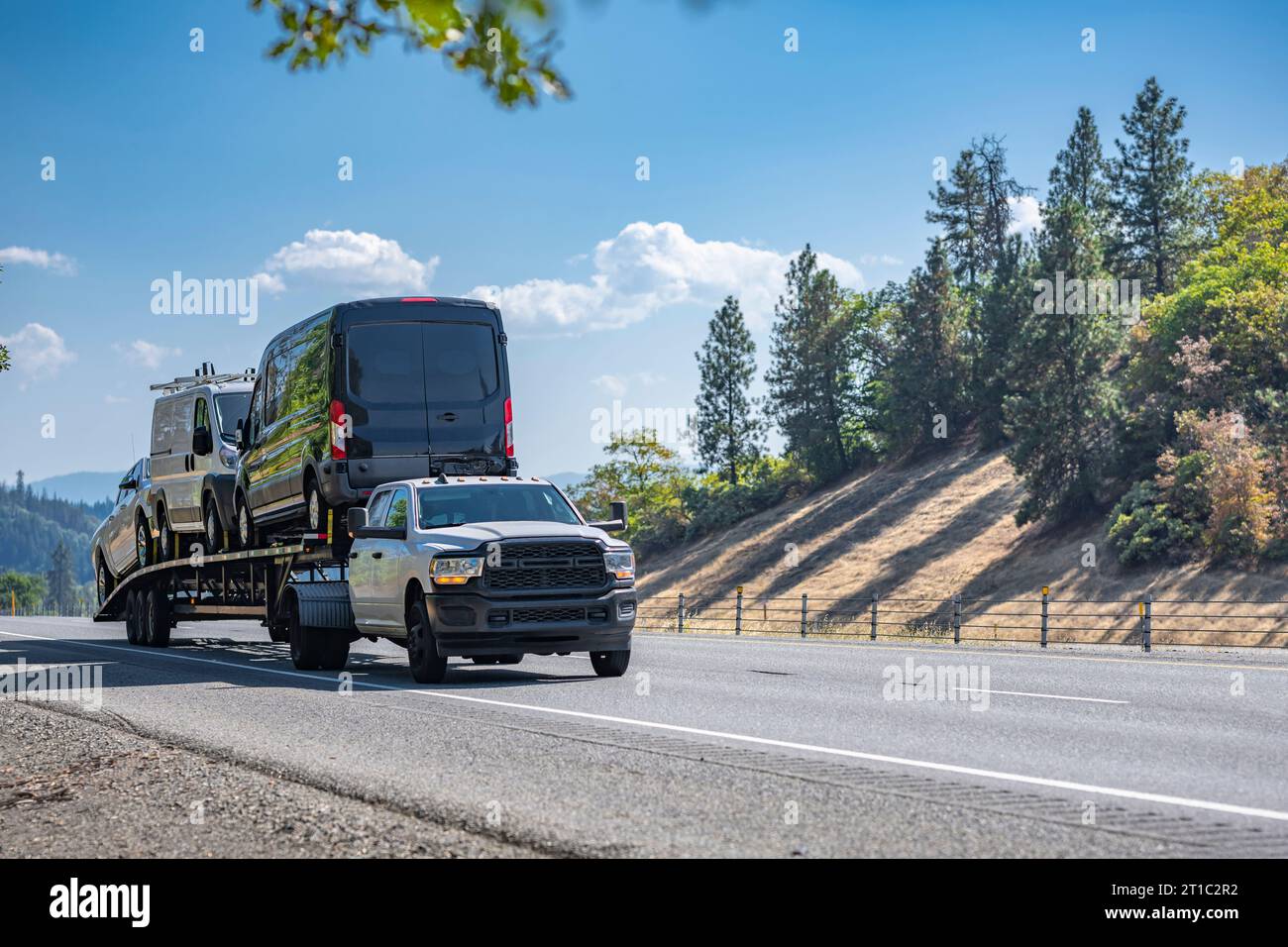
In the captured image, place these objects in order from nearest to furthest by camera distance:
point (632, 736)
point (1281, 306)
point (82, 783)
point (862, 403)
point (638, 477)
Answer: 1. point (82, 783)
2. point (632, 736)
3. point (1281, 306)
4. point (862, 403)
5. point (638, 477)

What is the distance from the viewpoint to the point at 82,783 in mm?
8906

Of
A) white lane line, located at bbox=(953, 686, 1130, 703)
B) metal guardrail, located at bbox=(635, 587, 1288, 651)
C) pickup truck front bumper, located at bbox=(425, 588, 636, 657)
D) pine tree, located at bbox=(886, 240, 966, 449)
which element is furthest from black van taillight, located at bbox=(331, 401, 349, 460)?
pine tree, located at bbox=(886, 240, 966, 449)

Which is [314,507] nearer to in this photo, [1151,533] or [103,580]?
[103,580]

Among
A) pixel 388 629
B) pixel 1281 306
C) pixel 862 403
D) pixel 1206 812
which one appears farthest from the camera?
pixel 862 403

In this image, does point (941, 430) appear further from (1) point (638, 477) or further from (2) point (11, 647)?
(2) point (11, 647)

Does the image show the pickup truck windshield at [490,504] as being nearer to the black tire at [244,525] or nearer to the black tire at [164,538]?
the black tire at [244,525]

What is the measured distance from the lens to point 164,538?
23.0 metres

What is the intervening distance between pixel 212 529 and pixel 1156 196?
6208 centimetres

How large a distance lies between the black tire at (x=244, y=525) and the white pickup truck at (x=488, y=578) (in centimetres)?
476

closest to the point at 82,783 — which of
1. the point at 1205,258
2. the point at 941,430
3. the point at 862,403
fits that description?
the point at 1205,258

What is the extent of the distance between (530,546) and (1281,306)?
43.4 m

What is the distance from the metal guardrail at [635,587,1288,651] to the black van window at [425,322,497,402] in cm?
1253

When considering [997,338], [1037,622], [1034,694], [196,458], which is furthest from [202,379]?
[997,338]

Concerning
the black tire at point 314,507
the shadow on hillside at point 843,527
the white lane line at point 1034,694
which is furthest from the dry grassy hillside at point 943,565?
the white lane line at point 1034,694
